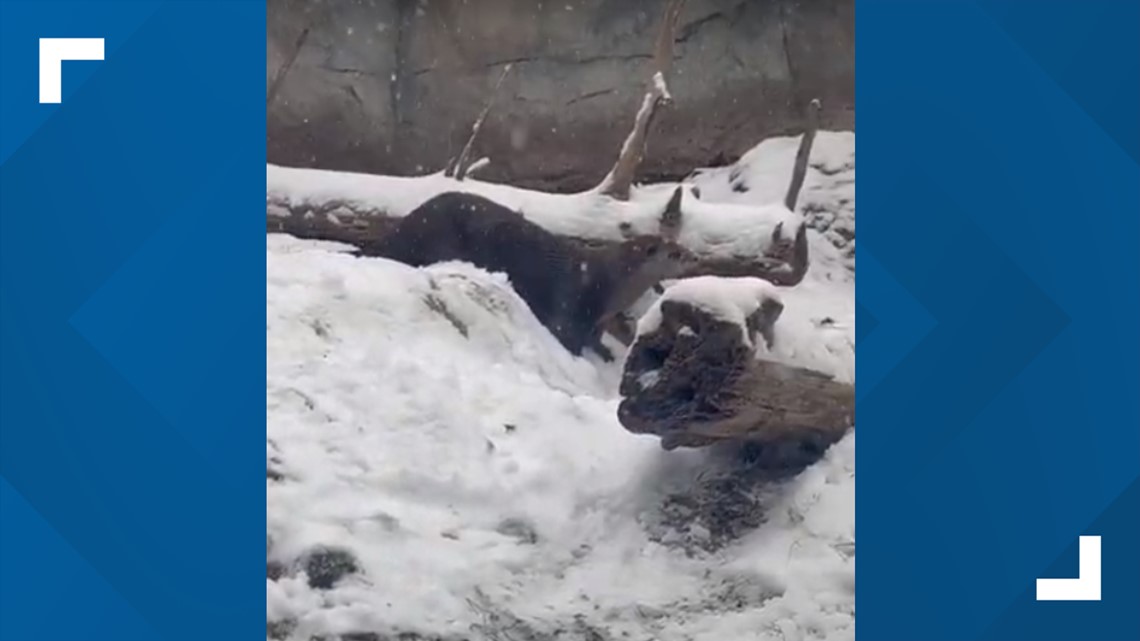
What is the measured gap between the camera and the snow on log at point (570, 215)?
9.58 feet

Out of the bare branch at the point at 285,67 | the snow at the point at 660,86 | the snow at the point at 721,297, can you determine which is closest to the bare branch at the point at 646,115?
the snow at the point at 660,86

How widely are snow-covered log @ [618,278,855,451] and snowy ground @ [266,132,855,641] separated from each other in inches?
2.1

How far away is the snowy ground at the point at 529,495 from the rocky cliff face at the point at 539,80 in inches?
6.5

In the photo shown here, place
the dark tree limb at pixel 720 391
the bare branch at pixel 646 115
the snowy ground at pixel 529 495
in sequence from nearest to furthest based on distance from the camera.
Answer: the dark tree limb at pixel 720 391, the snowy ground at pixel 529 495, the bare branch at pixel 646 115
